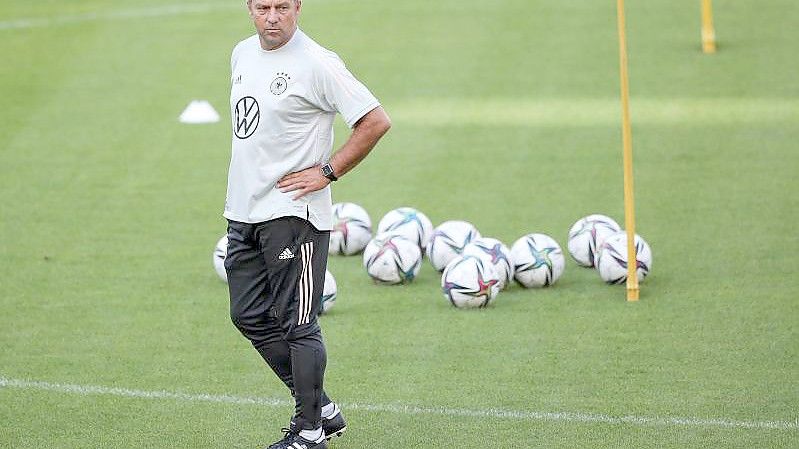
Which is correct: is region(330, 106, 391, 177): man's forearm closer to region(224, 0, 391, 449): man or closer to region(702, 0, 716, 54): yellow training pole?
region(224, 0, 391, 449): man

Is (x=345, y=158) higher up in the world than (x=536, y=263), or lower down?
higher up

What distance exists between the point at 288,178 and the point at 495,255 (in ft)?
11.7

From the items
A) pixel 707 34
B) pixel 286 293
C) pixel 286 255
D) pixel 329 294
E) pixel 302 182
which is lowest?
pixel 329 294

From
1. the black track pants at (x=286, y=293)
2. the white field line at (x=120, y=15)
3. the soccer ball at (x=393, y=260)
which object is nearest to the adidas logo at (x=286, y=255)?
the black track pants at (x=286, y=293)

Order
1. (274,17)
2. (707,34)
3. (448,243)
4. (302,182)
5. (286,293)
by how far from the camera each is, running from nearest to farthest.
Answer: (274,17) → (302,182) → (286,293) → (448,243) → (707,34)

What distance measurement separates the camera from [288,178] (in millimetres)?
6605

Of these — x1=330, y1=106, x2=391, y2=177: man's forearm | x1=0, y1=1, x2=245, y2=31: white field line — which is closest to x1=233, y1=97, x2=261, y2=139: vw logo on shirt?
x1=330, y1=106, x2=391, y2=177: man's forearm

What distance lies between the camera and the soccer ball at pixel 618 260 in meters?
10.0

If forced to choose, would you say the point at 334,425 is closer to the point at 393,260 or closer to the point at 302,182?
the point at 302,182

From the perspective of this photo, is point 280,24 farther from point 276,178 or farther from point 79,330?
point 79,330

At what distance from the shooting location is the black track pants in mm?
6688

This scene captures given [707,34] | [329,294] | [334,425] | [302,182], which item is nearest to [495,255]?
[329,294]

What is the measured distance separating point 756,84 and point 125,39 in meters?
8.44

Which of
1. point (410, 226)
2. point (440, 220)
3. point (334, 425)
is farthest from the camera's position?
point (440, 220)
